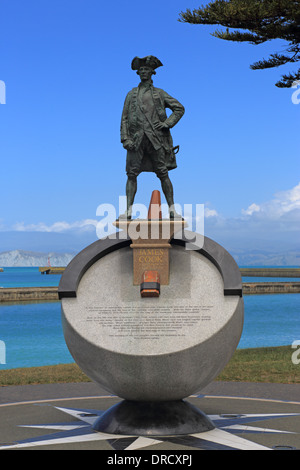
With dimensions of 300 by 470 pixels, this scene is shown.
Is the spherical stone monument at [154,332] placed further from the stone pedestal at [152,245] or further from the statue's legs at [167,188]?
the statue's legs at [167,188]

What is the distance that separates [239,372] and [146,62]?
24.1 ft

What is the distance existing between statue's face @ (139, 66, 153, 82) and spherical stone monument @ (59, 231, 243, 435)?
8.81 ft

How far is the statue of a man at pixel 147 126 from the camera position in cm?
950

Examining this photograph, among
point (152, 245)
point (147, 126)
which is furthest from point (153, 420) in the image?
point (147, 126)

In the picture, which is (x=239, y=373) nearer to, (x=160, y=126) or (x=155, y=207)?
(x=155, y=207)

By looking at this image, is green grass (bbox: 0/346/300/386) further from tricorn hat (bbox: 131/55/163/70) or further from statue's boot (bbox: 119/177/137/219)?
tricorn hat (bbox: 131/55/163/70)

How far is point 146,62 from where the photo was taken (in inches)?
375

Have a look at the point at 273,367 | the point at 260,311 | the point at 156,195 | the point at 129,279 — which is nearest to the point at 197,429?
the point at 129,279

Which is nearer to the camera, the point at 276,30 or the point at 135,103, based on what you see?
the point at 135,103

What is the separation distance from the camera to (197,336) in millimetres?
7742

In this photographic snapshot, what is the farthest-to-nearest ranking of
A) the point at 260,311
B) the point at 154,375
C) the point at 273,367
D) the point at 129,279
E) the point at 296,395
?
1. the point at 260,311
2. the point at 273,367
3. the point at 296,395
4. the point at 129,279
5. the point at 154,375

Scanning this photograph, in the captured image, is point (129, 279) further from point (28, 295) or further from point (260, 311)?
point (28, 295)

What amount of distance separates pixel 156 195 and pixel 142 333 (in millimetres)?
2375

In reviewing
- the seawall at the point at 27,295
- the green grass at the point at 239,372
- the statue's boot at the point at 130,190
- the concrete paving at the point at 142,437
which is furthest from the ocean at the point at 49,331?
the statue's boot at the point at 130,190
